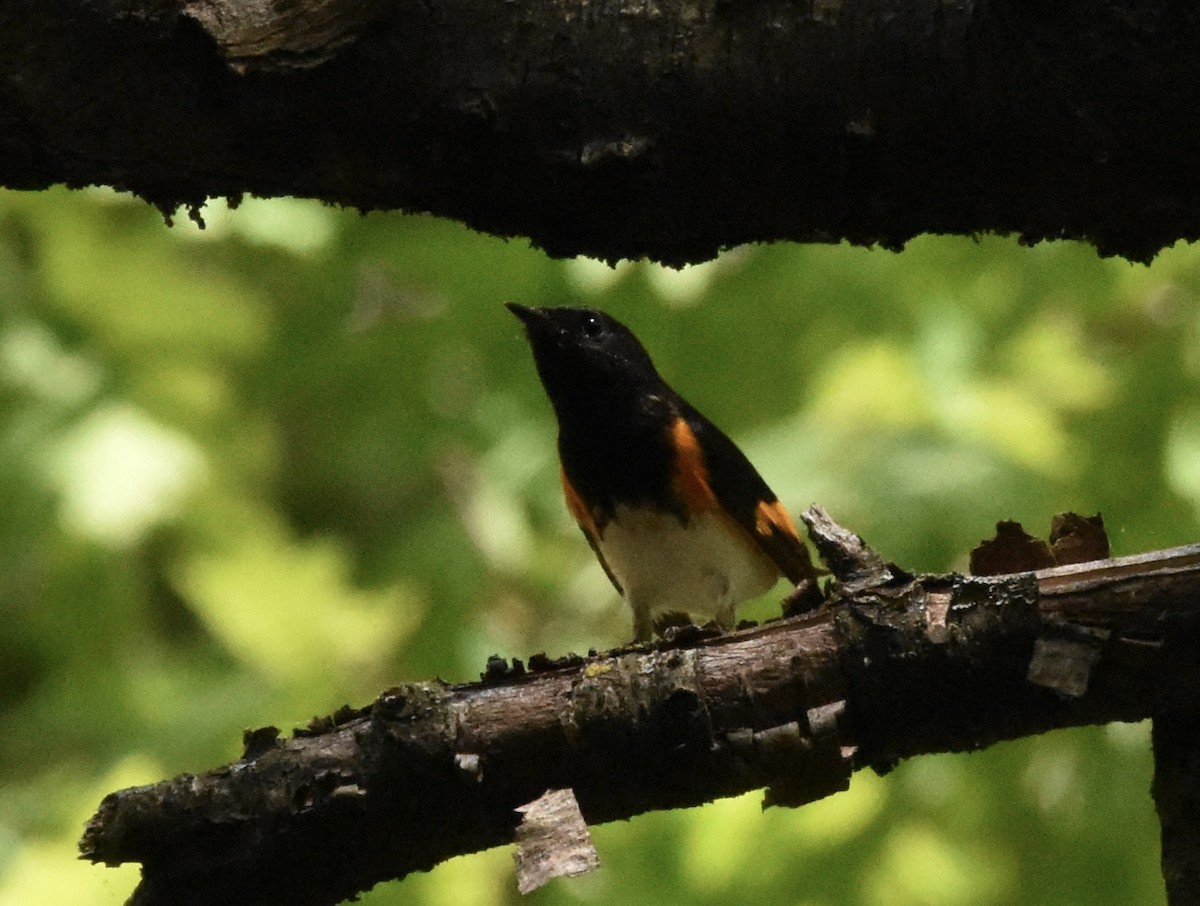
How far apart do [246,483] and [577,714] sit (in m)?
4.13

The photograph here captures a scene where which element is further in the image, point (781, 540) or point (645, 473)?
point (781, 540)

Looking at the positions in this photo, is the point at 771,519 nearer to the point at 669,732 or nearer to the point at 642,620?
the point at 642,620

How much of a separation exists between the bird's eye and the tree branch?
1976 millimetres

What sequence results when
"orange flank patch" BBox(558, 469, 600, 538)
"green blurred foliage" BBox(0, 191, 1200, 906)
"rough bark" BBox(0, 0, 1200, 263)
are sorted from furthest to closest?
1. "orange flank patch" BBox(558, 469, 600, 538)
2. "green blurred foliage" BBox(0, 191, 1200, 906)
3. "rough bark" BBox(0, 0, 1200, 263)

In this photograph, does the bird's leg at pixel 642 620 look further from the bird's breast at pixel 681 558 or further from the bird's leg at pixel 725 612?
the bird's leg at pixel 725 612

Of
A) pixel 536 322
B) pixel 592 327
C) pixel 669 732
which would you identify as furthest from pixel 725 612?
pixel 669 732

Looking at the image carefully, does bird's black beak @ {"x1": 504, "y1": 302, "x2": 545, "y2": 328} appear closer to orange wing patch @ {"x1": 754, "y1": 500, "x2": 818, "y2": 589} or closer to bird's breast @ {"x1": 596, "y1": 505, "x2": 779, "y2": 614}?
bird's breast @ {"x1": 596, "y1": 505, "x2": 779, "y2": 614}

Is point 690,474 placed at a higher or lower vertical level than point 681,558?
higher

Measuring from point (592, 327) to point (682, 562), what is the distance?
0.71 metres

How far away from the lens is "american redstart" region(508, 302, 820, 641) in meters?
4.03

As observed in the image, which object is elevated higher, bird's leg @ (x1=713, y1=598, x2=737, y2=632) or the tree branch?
bird's leg @ (x1=713, y1=598, x2=737, y2=632)

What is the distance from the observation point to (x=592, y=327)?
408 cm

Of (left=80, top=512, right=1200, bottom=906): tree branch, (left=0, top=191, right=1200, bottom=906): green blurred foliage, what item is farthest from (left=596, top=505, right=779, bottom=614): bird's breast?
(left=80, top=512, right=1200, bottom=906): tree branch

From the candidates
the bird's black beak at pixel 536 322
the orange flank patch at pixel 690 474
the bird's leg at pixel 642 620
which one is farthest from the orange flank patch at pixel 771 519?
the bird's black beak at pixel 536 322
